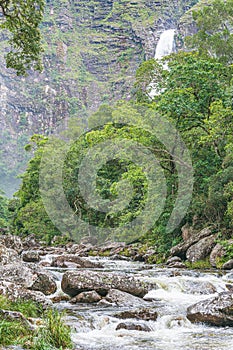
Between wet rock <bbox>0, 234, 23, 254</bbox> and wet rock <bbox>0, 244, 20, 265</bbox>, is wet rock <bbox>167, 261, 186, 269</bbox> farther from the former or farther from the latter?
wet rock <bbox>0, 234, 23, 254</bbox>

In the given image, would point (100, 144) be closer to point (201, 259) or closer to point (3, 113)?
point (201, 259)

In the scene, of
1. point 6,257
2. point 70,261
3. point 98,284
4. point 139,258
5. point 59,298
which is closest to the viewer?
point 59,298

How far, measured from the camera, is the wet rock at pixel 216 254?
20.4 metres

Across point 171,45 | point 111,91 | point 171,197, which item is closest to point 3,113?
point 111,91

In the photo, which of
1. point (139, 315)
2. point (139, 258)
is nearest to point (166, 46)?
point (139, 258)

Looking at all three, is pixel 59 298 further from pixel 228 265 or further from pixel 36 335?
pixel 228 265

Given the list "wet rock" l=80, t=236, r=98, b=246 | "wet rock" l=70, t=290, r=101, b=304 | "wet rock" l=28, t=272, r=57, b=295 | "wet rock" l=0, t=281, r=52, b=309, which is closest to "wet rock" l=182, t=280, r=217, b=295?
"wet rock" l=70, t=290, r=101, b=304

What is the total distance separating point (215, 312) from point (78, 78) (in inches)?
6028

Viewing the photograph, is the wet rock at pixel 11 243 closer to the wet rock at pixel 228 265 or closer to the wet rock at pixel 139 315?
the wet rock at pixel 228 265

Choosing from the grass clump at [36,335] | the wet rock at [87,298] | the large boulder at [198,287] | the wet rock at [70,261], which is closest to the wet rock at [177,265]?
the wet rock at [70,261]

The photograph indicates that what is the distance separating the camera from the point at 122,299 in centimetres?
1246

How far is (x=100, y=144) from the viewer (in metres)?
40.8

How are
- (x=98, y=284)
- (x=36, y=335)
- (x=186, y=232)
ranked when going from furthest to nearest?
(x=186, y=232) < (x=98, y=284) < (x=36, y=335)

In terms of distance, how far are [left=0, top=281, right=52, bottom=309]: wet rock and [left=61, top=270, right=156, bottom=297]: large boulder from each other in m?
1.87
